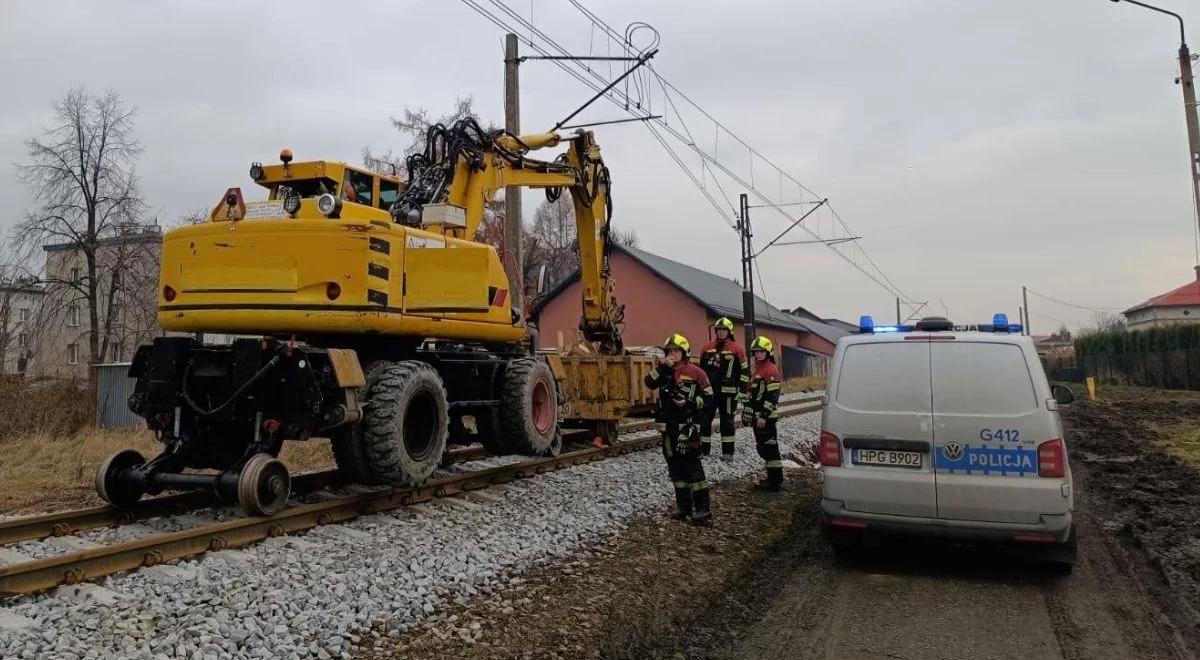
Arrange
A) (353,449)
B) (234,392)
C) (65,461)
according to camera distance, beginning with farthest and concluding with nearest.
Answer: (65,461) < (353,449) < (234,392)

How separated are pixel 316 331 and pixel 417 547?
2.10 metres

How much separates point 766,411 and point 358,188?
16.4 feet

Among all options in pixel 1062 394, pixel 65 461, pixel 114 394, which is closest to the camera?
pixel 1062 394

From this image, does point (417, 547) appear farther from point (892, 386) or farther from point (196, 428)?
point (892, 386)

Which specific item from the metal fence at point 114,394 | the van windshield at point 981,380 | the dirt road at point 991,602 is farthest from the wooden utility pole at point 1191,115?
the metal fence at point 114,394

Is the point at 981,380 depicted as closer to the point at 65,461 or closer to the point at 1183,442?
the point at 65,461

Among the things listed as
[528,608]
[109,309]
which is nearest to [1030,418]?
[528,608]

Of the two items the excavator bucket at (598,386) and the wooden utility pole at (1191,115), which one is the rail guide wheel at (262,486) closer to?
the excavator bucket at (598,386)

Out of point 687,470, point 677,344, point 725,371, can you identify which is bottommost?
point 687,470

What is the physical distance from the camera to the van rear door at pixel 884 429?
536 cm

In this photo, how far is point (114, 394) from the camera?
1352 cm

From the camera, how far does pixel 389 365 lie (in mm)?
7055

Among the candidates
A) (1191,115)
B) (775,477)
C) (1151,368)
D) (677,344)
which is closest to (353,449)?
(677,344)

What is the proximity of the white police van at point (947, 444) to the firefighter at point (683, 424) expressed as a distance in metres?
1.45
